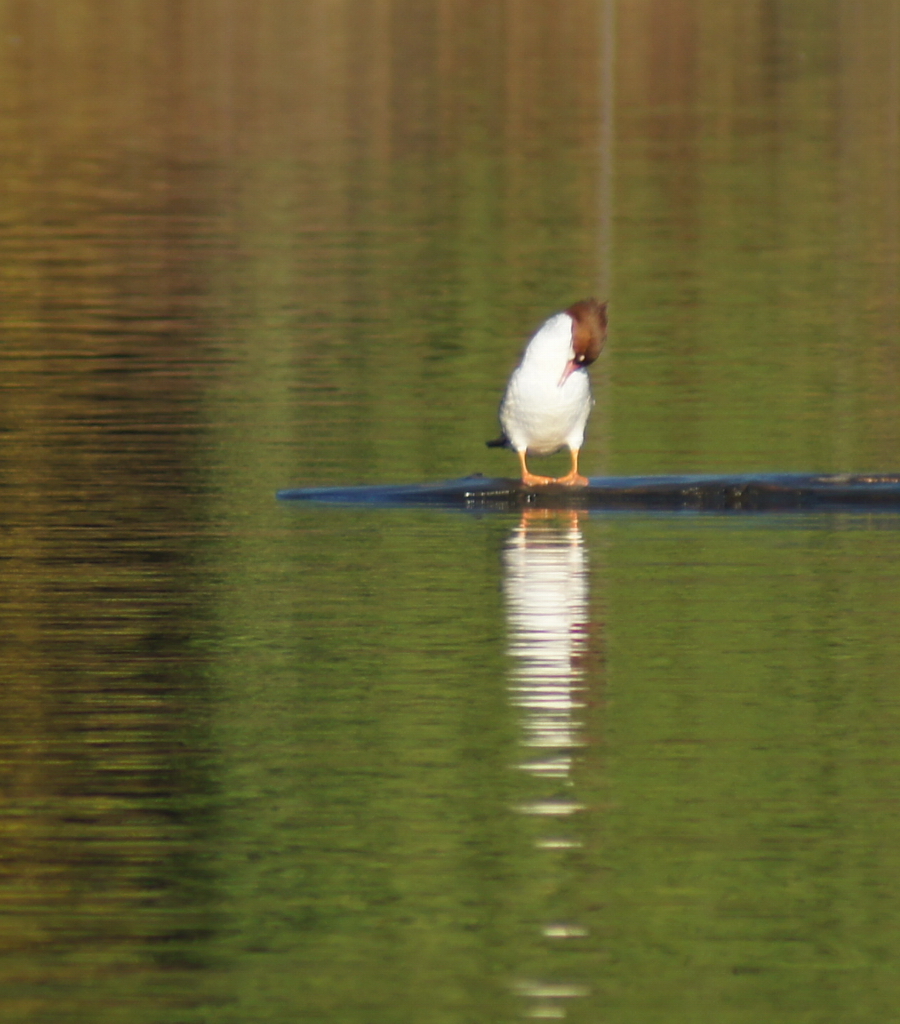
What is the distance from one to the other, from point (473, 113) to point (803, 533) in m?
37.8

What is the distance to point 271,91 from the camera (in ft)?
190

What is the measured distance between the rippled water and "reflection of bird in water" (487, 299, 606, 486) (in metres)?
0.49

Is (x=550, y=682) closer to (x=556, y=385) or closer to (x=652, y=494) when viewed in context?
(x=556, y=385)

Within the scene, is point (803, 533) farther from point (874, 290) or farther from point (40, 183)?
point (40, 183)

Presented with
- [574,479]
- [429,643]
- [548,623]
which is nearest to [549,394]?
[574,479]

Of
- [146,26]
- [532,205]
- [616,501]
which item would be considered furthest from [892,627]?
[146,26]

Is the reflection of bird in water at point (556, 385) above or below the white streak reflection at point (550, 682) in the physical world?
above

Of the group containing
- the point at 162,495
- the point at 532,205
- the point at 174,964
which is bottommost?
the point at 174,964

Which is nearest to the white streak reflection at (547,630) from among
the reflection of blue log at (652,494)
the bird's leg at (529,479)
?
the reflection of blue log at (652,494)

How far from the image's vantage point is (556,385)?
50.5 ft

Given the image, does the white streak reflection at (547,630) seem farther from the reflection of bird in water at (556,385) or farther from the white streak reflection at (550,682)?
the reflection of bird in water at (556,385)

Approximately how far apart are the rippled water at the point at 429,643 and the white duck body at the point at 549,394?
49 centimetres

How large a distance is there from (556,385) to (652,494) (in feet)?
2.76

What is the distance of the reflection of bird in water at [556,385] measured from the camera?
1518 cm
